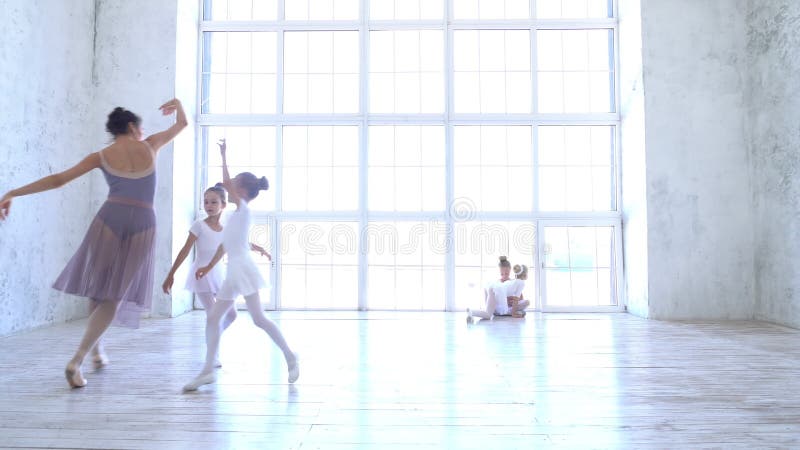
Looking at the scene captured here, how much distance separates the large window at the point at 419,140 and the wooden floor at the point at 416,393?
201 cm

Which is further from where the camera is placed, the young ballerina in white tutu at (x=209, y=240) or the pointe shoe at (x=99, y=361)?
the young ballerina in white tutu at (x=209, y=240)

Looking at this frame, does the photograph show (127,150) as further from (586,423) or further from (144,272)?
(586,423)

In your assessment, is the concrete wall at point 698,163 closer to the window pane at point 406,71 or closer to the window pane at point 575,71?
the window pane at point 575,71

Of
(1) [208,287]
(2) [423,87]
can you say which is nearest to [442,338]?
(1) [208,287]

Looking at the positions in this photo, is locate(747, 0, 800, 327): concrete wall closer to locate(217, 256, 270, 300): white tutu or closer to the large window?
the large window

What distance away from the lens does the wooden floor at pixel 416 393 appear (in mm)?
2010

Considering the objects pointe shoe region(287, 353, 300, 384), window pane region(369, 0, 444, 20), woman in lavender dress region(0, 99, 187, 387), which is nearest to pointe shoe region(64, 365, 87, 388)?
woman in lavender dress region(0, 99, 187, 387)

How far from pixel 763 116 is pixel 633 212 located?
5.23ft

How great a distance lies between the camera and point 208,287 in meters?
3.50

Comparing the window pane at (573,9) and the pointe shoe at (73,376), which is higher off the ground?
the window pane at (573,9)

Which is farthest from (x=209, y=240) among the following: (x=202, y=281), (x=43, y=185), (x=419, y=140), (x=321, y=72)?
(x=321, y=72)

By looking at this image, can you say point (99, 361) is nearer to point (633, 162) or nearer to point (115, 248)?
point (115, 248)

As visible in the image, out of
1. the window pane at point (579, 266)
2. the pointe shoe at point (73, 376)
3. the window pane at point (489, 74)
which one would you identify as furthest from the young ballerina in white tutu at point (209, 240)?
the window pane at point (579, 266)

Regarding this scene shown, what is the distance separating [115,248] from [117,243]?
0.09 ft
